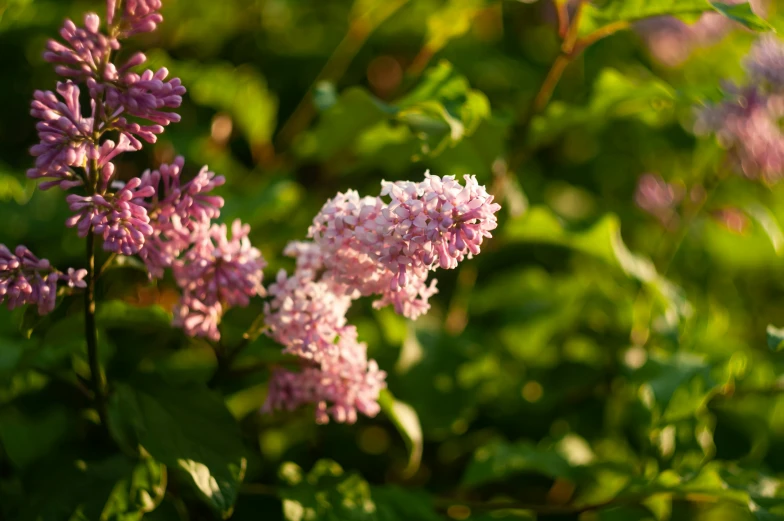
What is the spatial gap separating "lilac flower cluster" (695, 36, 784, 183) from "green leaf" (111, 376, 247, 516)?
4.16 ft

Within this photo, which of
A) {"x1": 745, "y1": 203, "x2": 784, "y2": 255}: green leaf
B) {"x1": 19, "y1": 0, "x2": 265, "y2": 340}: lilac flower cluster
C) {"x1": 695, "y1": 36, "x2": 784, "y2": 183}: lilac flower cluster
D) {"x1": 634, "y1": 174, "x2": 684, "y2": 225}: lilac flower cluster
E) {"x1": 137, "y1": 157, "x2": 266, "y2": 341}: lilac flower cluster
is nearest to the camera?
{"x1": 19, "y1": 0, "x2": 265, "y2": 340}: lilac flower cluster

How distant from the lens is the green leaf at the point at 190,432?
967 millimetres

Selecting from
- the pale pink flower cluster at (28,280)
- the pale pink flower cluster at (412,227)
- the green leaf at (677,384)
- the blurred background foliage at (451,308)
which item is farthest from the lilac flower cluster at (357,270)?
the green leaf at (677,384)

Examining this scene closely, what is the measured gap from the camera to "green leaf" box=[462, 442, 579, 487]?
128cm

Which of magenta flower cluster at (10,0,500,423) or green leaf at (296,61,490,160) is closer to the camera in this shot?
magenta flower cluster at (10,0,500,423)

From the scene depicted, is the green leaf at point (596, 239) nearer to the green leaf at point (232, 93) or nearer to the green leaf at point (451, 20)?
the green leaf at point (451, 20)

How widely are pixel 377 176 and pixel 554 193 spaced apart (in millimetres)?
488

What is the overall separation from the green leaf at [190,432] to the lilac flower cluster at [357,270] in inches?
3.4

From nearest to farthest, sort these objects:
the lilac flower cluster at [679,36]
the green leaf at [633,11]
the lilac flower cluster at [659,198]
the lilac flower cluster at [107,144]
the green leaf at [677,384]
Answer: the lilac flower cluster at [107,144]
the green leaf at [633,11]
the green leaf at [677,384]
the lilac flower cluster at [659,198]
the lilac flower cluster at [679,36]

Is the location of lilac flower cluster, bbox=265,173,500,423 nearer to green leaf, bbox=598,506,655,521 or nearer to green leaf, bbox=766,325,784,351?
green leaf, bbox=766,325,784,351

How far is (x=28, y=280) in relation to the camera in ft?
2.87

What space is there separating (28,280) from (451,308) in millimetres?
1002

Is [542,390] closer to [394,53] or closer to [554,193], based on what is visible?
[554,193]

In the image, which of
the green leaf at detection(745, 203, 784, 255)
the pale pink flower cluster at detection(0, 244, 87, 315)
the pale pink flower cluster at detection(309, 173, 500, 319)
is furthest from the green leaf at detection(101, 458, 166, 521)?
the green leaf at detection(745, 203, 784, 255)
